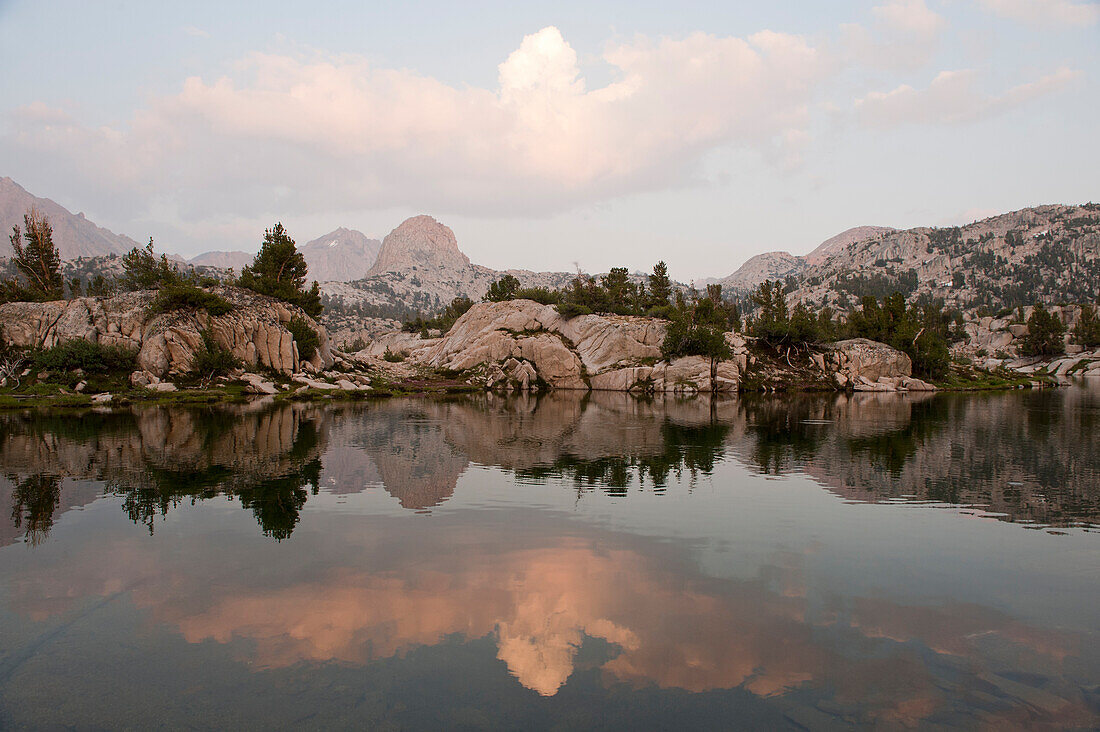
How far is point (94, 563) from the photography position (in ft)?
49.3

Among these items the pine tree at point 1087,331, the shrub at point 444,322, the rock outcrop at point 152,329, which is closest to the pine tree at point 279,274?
the rock outcrop at point 152,329

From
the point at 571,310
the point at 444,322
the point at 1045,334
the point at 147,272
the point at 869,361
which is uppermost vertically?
the point at 147,272

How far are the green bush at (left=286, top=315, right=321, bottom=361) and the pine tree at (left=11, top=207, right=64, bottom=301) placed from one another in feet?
123

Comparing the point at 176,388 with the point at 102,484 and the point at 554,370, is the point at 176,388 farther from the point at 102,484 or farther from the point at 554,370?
the point at 554,370

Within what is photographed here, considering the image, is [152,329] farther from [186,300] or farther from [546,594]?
[546,594]

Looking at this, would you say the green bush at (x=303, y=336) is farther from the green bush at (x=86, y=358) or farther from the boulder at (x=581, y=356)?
the boulder at (x=581, y=356)

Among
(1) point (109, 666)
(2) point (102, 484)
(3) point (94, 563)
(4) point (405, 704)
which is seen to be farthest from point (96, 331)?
(4) point (405, 704)

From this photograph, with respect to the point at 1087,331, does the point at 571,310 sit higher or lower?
higher

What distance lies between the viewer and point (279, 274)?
101 meters

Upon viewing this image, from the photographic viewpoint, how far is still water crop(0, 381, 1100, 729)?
29.5 ft

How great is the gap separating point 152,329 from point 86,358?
913cm

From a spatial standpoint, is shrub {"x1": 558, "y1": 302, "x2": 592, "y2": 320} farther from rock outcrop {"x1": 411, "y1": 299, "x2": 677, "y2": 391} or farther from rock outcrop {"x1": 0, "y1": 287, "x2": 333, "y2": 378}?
rock outcrop {"x1": 0, "y1": 287, "x2": 333, "y2": 378}

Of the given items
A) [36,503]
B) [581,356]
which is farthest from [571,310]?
[36,503]

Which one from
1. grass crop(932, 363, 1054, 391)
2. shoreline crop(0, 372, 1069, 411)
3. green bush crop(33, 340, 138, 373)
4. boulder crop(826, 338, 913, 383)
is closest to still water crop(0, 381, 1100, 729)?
shoreline crop(0, 372, 1069, 411)
